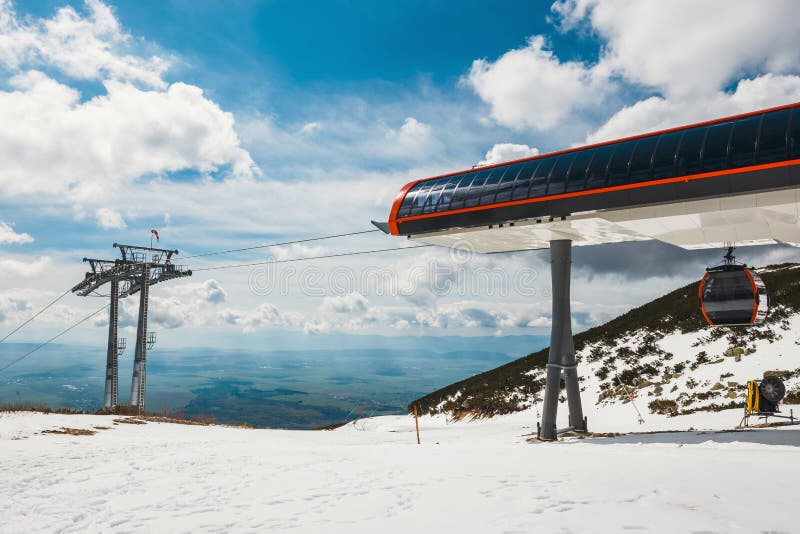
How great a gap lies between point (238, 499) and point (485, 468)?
15.1 feet

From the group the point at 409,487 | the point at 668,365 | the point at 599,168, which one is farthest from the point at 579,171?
the point at 668,365

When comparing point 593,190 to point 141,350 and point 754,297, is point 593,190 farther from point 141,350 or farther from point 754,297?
point 141,350

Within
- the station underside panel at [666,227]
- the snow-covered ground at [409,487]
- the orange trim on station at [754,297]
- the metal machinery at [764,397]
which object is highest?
the station underside panel at [666,227]

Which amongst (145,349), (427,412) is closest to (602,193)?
(427,412)

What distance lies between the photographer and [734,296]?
14898mm

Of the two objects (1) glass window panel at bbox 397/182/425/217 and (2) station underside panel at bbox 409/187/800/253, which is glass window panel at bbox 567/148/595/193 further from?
(1) glass window panel at bbox 397/182/425/217

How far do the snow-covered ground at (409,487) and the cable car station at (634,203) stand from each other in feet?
14.2

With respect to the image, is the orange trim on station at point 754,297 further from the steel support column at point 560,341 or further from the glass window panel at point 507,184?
the glass window panel at point 507,184

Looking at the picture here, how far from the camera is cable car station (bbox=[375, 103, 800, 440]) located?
12461 mm

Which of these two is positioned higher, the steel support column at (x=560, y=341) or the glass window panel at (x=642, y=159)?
the glass window panel at (x=642, y=159)

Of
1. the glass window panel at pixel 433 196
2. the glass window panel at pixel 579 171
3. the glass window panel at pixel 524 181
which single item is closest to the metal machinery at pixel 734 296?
the glass window panel at pixel 579 171

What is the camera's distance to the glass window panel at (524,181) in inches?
635

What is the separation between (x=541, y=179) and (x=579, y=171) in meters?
1.20

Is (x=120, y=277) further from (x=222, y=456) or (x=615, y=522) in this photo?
(x=615, y=522)
